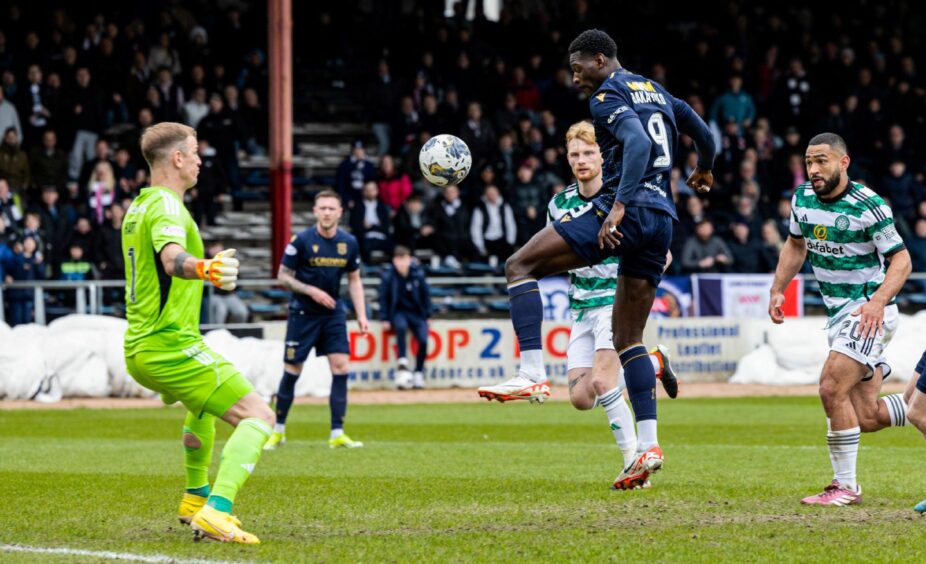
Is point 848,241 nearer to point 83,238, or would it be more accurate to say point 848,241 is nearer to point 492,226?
point 492,226

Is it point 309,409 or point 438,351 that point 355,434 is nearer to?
point 309,409

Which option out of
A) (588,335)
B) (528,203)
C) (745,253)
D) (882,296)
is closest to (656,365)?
(588,335)

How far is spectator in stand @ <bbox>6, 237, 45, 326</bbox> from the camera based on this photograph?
20219 mm

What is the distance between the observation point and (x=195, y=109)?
24.5 m

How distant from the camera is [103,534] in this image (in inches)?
291

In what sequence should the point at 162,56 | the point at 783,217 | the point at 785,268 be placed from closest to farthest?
the point at 785,268
the point at 783,217
the point at 162,56

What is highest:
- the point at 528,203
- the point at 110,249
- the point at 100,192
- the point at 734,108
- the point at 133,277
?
the point at 734,108

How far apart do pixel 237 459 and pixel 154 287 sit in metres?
0.98

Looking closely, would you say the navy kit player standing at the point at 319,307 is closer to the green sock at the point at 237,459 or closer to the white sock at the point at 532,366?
the white sock at the point at 532,366

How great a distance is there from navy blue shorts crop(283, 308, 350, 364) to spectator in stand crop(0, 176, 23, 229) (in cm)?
915

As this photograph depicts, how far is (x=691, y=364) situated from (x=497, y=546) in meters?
15.9

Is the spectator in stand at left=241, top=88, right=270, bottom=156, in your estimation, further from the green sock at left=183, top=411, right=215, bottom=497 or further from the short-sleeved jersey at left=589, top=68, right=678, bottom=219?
the green sock at left=183, top=411, right=215, bottom=497

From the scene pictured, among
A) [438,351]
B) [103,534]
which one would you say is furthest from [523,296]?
[438,351]

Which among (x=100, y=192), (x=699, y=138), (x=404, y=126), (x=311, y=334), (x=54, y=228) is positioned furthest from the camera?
(x=404, y=126)
